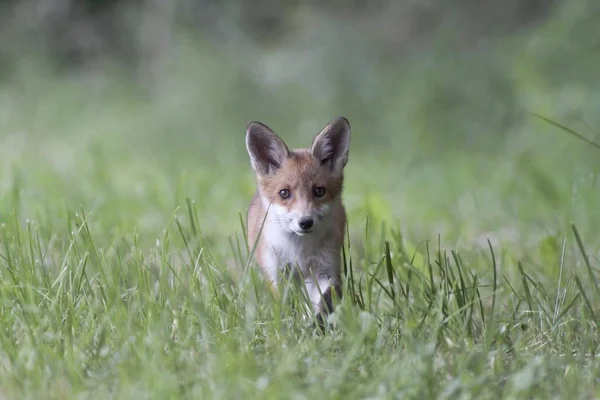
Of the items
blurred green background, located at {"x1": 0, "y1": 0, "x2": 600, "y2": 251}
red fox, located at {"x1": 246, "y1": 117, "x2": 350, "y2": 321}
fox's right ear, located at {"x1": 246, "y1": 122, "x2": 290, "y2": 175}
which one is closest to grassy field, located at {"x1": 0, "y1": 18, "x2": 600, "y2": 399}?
blurred green background, located at {"x1": 0, "y1": 0, "x2": 600, "y2": 251}

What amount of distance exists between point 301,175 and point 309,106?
23.5 ft

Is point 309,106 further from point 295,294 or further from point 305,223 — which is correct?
point 295,294

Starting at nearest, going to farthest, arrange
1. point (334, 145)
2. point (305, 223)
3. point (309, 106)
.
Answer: point (305, 223) < point (334, 145) < point (309, 106)

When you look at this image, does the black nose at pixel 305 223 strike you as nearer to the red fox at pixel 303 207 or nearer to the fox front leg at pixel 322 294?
the red fox at pixel 303 207

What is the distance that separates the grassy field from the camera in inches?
138

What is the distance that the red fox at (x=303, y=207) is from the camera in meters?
4.81

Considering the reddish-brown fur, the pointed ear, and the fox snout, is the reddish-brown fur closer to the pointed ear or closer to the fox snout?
the pointed ear

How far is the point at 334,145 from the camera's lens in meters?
5.13

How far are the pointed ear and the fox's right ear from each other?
172 mm

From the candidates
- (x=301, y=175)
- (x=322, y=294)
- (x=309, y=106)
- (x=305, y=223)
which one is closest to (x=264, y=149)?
(x=301, y=175)

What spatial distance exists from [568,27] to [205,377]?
6.94 metres

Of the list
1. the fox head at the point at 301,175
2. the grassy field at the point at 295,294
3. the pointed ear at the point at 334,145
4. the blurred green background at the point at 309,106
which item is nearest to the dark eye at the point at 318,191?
the fox head at the point at 301,175

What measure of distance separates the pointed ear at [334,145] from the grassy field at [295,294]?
49cm

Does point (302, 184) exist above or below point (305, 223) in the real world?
above
